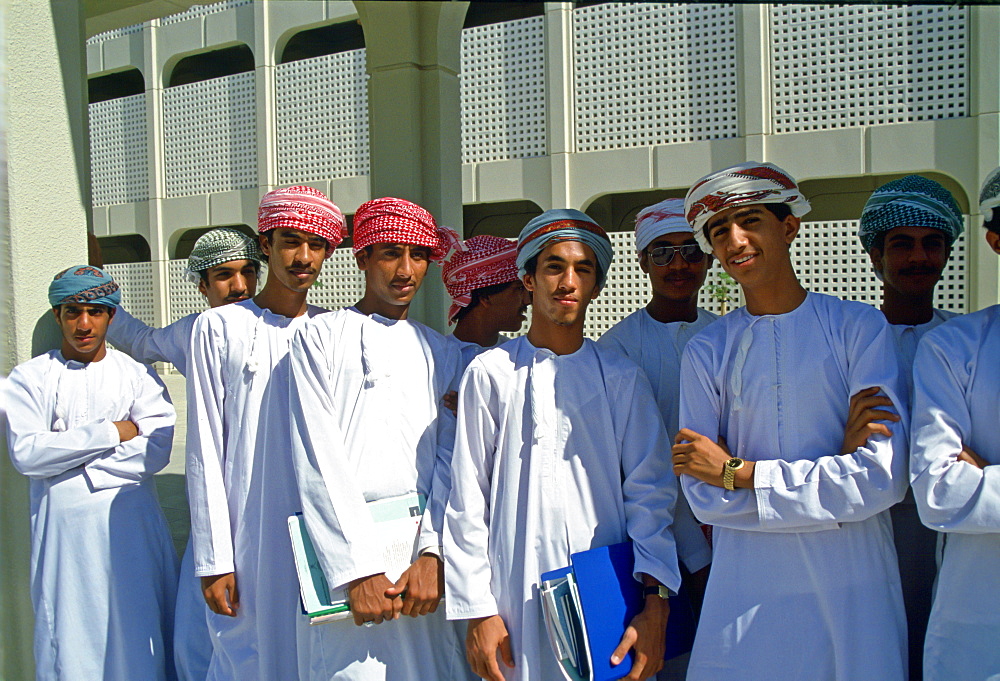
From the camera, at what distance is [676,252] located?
2768 mm

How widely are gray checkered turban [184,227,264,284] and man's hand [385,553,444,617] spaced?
2.03m

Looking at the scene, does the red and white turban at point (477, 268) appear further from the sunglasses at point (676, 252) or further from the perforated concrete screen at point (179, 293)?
the perforated concrete screen at point (179, 293)

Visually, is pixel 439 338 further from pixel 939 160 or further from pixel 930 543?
pixel 939 160

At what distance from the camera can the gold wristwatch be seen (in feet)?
6.58

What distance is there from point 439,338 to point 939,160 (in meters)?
12.3

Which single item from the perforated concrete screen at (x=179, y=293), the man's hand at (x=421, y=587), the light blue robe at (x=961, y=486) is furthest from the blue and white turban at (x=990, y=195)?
the perforated concrete screen at (x=179, y=293)

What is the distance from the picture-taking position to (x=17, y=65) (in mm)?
2830

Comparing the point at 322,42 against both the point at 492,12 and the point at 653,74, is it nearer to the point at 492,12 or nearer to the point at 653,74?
the point at 492,12

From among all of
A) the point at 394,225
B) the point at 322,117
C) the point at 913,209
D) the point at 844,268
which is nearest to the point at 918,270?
the point at 913,209

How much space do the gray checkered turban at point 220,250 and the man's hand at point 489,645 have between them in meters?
2.27

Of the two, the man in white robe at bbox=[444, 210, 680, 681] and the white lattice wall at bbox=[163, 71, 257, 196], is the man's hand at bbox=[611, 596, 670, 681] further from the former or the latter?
the white lattice wall at bbox=[163, 71, 257, 196]

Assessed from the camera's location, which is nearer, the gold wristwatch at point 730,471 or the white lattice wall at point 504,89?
the gold wristwatch at point 730,471

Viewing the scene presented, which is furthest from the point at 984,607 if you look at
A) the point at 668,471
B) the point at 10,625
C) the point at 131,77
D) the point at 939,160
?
the point at 131,77

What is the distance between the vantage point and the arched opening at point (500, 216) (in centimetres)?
1734
